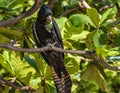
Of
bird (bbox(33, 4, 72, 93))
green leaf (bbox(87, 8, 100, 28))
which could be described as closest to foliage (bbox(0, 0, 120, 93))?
green leaf (bbox(87, 8, 100, 28))

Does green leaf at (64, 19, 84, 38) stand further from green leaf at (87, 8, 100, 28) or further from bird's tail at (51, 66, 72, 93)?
bird's tail at (51, 66, 72, 93)

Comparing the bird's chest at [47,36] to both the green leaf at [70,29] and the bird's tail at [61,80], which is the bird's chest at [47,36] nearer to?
the bird's tail at [61,80]

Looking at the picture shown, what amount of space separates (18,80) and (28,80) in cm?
7

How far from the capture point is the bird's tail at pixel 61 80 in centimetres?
126

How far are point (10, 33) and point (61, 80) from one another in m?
0.43

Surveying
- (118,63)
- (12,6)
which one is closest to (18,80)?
(12,6)

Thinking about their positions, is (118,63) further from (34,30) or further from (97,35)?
(34,30)

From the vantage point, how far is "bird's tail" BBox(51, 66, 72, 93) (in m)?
1.26

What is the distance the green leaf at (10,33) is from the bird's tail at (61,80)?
1.18 ft

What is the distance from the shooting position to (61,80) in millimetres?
1271

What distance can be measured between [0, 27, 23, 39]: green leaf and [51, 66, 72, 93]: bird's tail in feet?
1.18

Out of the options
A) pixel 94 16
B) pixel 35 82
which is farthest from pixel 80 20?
pixel 35 82

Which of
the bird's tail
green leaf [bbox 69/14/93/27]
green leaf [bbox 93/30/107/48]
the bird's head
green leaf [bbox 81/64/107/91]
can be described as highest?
the bird's head

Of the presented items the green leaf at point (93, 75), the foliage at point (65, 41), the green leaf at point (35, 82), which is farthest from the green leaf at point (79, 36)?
the green leaf at point (35, 82)
